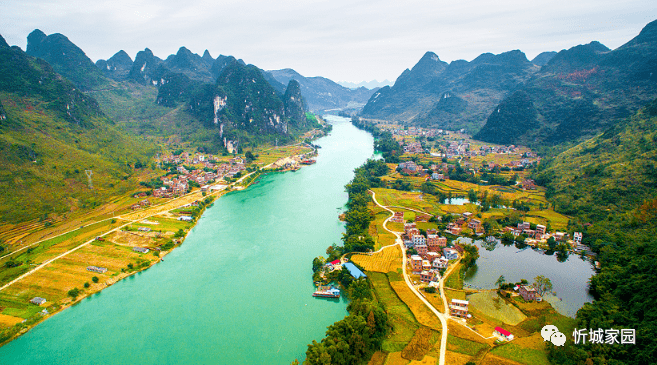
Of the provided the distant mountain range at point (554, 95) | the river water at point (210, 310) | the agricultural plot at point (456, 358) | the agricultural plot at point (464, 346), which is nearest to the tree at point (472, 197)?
the river water at point (210, 310)

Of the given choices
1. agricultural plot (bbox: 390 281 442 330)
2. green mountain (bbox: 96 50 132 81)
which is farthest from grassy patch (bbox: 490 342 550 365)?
green mountain (bbox: 96 50 132 81)

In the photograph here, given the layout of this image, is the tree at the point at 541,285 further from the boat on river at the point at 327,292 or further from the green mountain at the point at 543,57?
the green mountain at the point at 543,57

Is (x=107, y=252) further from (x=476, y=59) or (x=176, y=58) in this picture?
(x=476, y=59)

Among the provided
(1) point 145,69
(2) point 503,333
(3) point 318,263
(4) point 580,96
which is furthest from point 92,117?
(4) point 580,96

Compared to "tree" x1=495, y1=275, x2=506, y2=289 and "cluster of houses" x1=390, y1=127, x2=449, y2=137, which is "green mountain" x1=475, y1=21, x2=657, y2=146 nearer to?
"cluster of houses" x1=390, y1=127, x2=449, y2=137

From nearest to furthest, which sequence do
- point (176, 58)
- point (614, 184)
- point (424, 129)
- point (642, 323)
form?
point (642, 323)
point (614, 184)
point (424, 129)
point (176, 58)

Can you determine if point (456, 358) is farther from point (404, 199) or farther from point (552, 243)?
point (404, 199)

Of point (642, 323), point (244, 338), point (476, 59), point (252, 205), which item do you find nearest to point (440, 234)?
point (642, 323)

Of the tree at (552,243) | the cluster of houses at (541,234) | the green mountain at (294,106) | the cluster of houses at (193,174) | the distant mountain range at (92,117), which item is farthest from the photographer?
the green mountain at (294,106)
